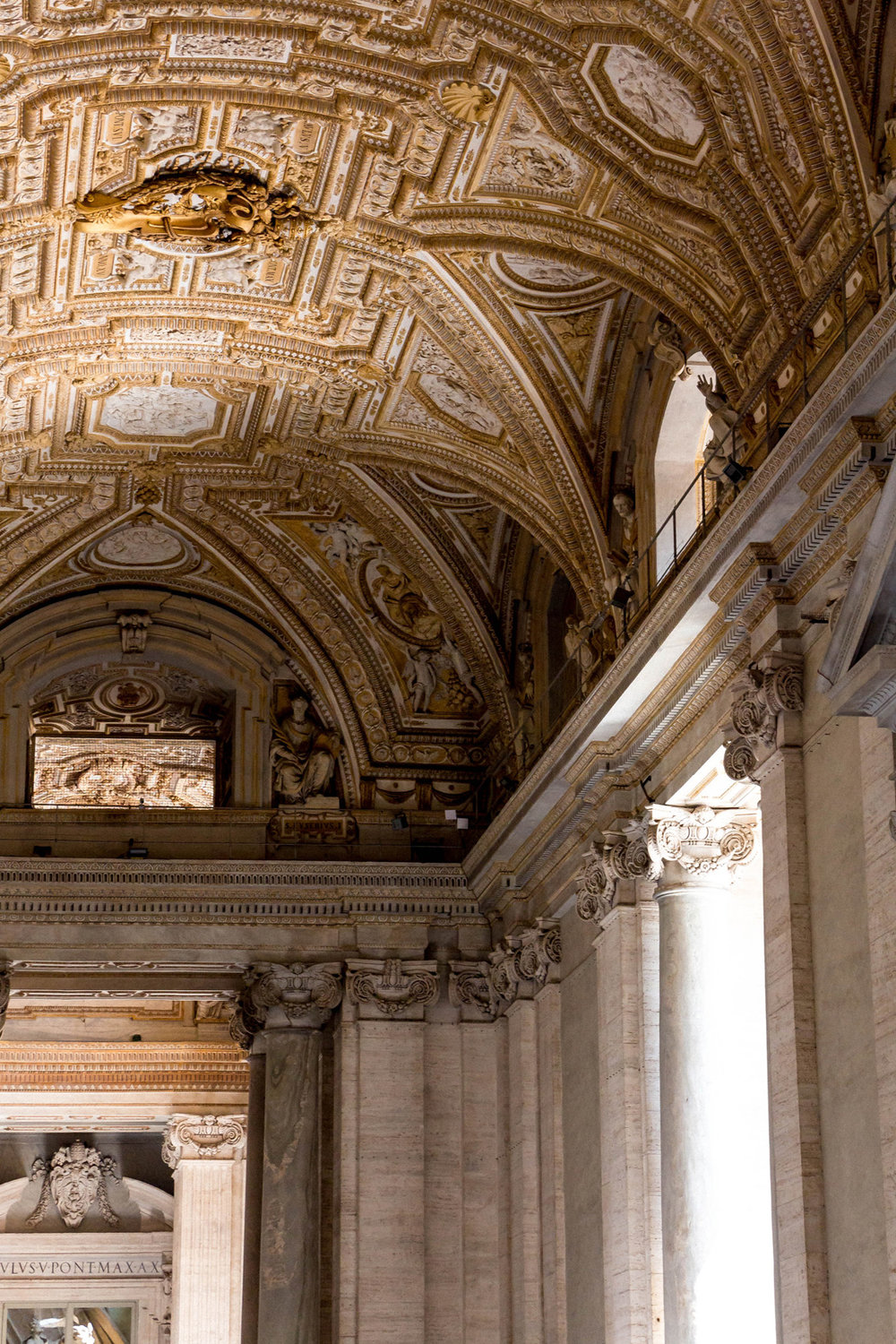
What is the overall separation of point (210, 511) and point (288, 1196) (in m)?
6.25

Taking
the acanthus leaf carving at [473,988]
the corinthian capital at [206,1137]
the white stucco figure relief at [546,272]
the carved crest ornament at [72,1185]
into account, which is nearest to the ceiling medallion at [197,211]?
the white stucco figure relief at [546,272]

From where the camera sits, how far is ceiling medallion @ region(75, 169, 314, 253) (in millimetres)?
13695

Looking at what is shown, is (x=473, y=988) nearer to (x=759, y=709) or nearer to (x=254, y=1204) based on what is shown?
(x=254, y=1204)

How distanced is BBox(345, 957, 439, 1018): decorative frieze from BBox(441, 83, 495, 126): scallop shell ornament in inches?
335

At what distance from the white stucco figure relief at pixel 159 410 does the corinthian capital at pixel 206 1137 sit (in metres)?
10.2

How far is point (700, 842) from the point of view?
13.9 meters

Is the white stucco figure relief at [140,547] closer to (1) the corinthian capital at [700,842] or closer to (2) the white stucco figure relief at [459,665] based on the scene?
(2) the white stucco figure relief at [459,665]

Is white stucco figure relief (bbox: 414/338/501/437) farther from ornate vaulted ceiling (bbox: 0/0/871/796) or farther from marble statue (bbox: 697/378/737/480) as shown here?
marble statue (bbox: 697/378/737/480)

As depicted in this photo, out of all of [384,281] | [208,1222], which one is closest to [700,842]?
[384,281]

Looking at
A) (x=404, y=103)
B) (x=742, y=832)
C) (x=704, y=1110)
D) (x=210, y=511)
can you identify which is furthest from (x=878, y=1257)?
(x=210, y=511)

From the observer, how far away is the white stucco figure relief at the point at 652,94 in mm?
11836

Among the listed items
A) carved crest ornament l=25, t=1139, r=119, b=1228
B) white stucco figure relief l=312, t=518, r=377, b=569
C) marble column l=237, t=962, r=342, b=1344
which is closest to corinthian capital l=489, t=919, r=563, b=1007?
marble column l=237, t=962, r=342, b=1344

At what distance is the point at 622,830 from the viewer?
14.8 m

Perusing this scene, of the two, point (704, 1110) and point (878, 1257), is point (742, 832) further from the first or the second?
point (878, 1257)
